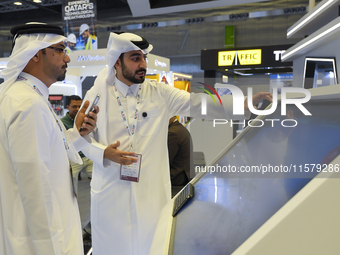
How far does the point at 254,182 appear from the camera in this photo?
0.85m

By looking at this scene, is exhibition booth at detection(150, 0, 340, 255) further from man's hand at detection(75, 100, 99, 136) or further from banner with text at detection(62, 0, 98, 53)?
banner with text at detection(62, 0, 98, 53)

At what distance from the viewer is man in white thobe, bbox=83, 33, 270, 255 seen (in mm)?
1991

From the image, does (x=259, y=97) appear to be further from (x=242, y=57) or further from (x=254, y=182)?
(x=242, y=57)

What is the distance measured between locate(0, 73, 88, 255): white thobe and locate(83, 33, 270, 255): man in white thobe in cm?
62

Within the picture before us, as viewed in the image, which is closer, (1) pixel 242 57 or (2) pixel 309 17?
(2) pixel 309 17

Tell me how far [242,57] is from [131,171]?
525 cm

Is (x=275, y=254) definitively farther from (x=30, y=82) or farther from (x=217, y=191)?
(x=30, y=82)

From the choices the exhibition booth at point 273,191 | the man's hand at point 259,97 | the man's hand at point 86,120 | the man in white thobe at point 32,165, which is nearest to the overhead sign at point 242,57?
the man's hand at point 86,120

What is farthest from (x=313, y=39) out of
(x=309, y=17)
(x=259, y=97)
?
(x=259, y=97)

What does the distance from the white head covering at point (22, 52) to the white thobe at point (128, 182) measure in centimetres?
64

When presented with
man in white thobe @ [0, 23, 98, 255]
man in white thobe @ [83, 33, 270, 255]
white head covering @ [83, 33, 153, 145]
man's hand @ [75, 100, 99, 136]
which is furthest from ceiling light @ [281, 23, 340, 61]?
man in white thobe @ [0, 23, 98, 255]

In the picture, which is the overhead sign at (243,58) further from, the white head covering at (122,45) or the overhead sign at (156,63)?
the white head covering at (122,45)

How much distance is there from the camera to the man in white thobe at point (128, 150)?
1.99 m

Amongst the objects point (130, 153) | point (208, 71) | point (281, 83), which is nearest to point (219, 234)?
point (281, 83)
